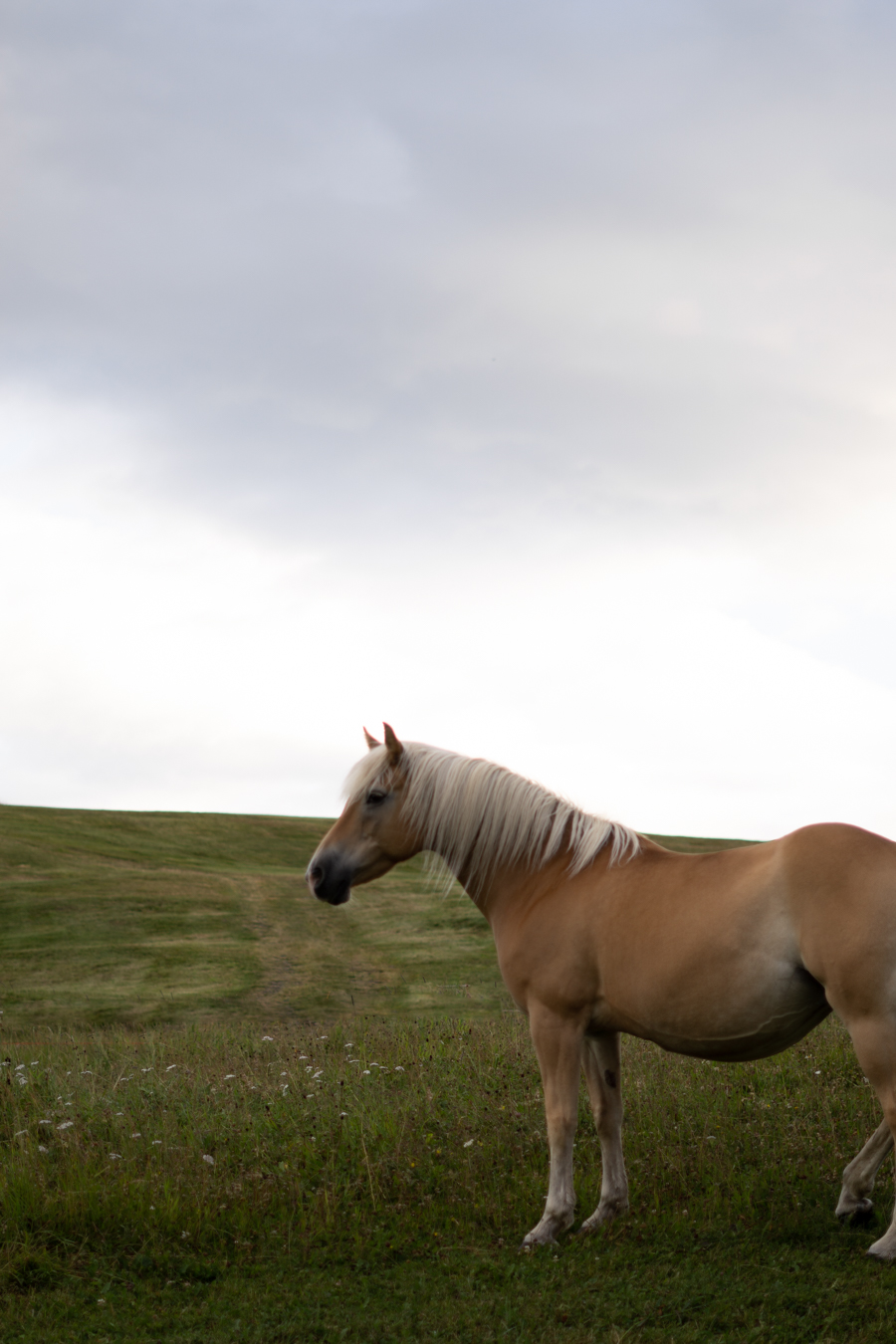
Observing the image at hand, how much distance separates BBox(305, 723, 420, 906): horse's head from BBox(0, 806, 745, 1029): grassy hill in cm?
1036

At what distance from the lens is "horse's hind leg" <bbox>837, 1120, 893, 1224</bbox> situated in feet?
16.6

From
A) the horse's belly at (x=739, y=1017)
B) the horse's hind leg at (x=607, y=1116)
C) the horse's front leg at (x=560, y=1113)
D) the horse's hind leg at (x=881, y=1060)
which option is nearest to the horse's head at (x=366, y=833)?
the horse's front leg at (x=560, y=1113)

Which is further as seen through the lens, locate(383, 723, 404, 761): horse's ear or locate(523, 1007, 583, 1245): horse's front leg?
locate(383, 723, 404, 761): horse's ear

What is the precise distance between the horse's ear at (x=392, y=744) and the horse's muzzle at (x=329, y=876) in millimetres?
686

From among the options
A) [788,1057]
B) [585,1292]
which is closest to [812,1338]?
[585,1292]

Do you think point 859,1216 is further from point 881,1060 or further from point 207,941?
point 207,941

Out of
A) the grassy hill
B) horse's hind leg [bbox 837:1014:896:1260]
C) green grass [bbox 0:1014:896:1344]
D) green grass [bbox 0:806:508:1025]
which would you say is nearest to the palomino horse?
horse's hind leg [bbox 837:1014:896:1260]

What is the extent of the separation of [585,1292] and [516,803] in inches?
96.0

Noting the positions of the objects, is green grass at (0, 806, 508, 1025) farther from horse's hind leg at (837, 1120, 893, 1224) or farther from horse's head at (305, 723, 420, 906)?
horse's hind leg at (837, 1120, 893, 1224)

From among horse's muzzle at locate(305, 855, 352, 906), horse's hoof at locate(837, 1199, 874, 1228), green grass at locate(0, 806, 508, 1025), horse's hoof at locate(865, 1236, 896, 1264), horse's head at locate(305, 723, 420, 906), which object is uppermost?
horse's head at locate(305, 723, 420, 906)

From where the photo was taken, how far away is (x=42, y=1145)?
611 centimetres

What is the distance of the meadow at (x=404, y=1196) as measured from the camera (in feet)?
14.2

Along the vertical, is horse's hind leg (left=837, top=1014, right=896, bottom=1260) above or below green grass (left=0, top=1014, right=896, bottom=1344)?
above

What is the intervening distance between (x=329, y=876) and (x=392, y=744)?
2.80 ft
